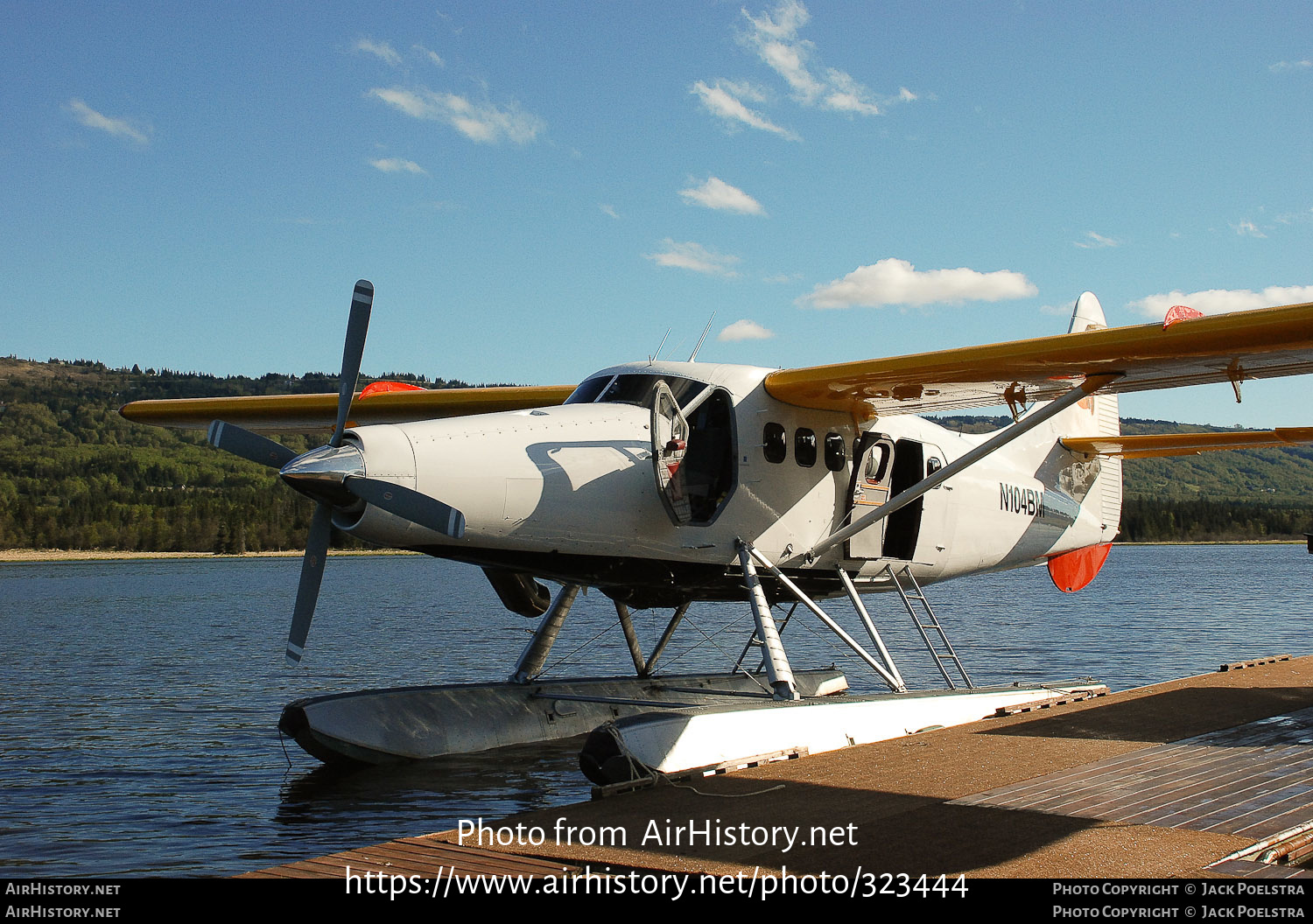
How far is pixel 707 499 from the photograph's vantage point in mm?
8977

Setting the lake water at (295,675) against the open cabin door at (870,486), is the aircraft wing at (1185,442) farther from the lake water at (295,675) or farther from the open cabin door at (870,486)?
the lake water at (295,675)

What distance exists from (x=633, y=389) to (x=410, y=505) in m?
2.69

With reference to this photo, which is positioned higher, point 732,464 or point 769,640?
point 732,464

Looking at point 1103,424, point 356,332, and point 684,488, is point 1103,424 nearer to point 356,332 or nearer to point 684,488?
point 684,488

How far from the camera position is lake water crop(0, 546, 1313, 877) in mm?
8180

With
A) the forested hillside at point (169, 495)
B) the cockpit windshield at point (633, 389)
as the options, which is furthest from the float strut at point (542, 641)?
the forested hillside at point (169, 495)

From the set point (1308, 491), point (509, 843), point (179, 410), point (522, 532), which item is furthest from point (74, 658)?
point (1308, 491)

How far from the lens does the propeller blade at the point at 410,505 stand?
261 inches

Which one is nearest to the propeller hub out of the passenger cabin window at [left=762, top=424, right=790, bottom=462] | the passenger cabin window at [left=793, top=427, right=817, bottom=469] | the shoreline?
the passenger cabin window at [left=762, top=424, right=790, bottom=462]

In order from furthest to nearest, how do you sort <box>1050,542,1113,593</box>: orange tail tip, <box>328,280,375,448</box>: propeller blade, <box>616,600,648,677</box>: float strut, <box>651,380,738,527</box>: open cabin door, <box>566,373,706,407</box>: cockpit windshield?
1. <box>1050,542,1113,593</box>: orange tail tip
2. <box>616,600,648,677</box>: float strut
3. <box>566,373,706,407</box>: cockpit windshield
4. <box>651,380,738,527</box>: open cabin door
5. <box>328,280,375,448</box>: propeller blade

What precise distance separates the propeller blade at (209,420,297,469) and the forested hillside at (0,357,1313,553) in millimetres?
51299

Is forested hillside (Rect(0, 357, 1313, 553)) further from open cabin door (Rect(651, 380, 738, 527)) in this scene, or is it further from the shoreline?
open cabin door (Rect(651, 380, 738, 527))

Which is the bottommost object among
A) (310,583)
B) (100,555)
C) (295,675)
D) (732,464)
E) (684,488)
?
(100,555)

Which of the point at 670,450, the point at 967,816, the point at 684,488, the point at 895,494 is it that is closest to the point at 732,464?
the point at 684,488
